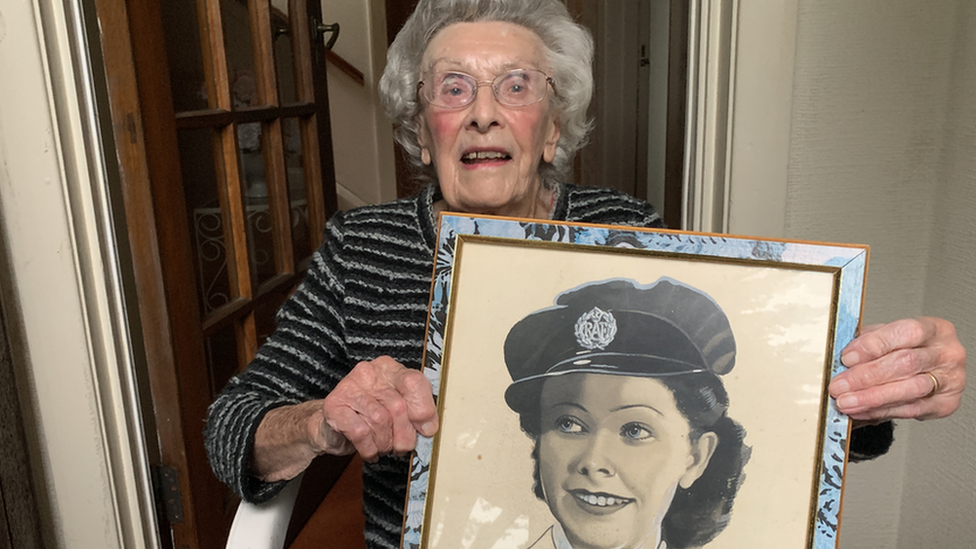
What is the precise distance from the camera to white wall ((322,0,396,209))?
3.32 metres

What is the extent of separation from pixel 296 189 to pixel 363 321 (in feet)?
3.71

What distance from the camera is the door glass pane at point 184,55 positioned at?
4.66 ft

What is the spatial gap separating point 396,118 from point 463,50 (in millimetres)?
232

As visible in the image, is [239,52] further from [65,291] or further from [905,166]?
[905,166]

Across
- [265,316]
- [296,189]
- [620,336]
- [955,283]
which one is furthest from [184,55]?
[955,283]

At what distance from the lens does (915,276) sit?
125cm

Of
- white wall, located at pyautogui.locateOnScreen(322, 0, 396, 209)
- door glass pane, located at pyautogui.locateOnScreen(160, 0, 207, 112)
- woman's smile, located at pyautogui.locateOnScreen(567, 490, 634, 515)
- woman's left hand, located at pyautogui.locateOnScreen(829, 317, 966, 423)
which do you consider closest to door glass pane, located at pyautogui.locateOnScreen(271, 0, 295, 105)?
door glass pane, located at pyautogui.locateOnScreen(160, 0, 207, 112)

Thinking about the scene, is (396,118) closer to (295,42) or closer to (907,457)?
(295,42)

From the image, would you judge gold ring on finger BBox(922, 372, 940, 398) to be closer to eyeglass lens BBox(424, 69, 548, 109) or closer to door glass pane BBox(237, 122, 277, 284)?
eyeglass lens BBox(424, 69, 548, 109)

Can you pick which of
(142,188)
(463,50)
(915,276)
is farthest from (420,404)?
(915,276)

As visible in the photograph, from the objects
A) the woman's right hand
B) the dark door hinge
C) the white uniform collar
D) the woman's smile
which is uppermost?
the woman's right hand

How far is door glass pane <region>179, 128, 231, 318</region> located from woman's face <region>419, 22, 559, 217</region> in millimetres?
779

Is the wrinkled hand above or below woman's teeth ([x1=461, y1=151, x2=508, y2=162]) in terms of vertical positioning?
below

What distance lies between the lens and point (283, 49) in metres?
1.91
